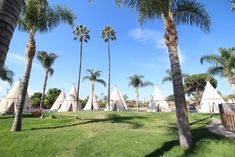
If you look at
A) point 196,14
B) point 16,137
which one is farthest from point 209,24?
point 16,137

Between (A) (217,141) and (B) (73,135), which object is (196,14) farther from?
(B) (73,135)

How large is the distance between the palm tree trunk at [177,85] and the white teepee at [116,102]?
33.3 meters

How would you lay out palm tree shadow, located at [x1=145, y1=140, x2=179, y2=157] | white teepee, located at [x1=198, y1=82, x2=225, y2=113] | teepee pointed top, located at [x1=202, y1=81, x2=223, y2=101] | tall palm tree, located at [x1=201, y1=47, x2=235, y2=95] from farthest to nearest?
teepee pointed top, located at [x1=202, y1=81, x2=223, y2=101]
white teepee, located at [x1=198, y1=82, x2=225, y2=113]
tall palm tree, located at [x1=201, y1=47, x2=235, y2=95]
palm tree shadow, located at [x1=145, y1=140, x2=179, y2=157]

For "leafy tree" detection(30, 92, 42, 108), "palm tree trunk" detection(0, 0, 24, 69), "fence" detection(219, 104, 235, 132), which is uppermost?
"leafy tree" detection(30, 92, 42, 108)

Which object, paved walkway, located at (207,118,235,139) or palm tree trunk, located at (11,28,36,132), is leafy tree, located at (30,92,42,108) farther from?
paved walkway, located at (207,118,235,139)

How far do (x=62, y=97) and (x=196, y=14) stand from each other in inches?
1533

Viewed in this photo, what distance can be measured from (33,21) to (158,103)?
1276 inches

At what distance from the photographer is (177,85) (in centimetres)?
1089

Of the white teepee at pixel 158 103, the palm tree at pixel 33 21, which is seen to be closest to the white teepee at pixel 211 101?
the white teepee at pixel 158 103

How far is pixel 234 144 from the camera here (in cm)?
1102

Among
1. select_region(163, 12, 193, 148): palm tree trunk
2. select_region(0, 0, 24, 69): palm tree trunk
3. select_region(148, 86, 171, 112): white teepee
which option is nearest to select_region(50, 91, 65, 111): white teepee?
select_region(148, 86, 171, 112): white teepee

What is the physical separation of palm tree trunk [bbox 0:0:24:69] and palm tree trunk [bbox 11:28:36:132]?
1403cm

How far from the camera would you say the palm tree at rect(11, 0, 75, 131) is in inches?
619

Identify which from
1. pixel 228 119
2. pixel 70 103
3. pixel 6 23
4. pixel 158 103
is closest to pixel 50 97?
pixel 70 103
